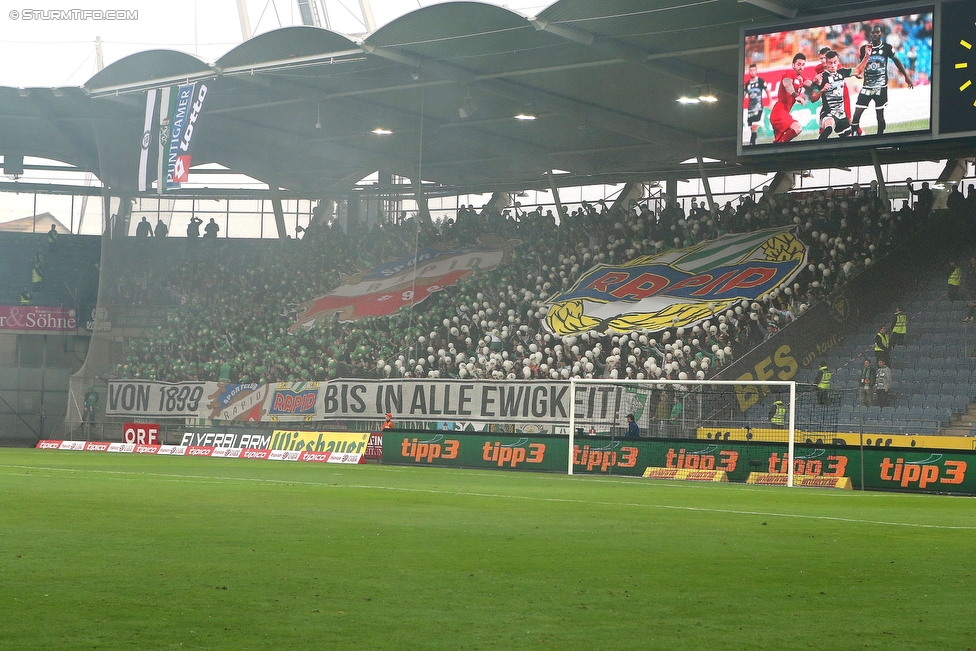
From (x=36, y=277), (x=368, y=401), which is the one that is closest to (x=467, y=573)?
(x=368, y=401)

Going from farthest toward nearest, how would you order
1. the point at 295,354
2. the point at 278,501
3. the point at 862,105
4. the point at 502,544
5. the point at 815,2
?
the point at 295,354, the point at 815,2, the point at 862,105, the point at 278,501, the point at 502,544

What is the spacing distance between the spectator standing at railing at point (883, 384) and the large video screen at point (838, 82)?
294 inches

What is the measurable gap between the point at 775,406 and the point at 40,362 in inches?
1283

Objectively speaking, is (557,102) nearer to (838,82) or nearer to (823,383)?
(823,383)

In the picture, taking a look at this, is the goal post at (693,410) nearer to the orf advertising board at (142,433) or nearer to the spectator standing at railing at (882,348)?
the spectator standing at railing at (882,348)

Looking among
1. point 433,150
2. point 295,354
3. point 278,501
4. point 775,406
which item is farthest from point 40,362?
point 278,501

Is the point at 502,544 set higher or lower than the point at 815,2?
lower

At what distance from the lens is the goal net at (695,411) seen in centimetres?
2669

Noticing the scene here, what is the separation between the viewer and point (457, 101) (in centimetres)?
3966

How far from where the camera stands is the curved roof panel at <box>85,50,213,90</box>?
36312 mm

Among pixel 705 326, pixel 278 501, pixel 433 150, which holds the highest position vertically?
pixel 433 150

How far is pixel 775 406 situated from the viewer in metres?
27.0

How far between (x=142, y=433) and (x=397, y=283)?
10.4 metres

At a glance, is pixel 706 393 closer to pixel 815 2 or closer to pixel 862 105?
pixel 862 105
